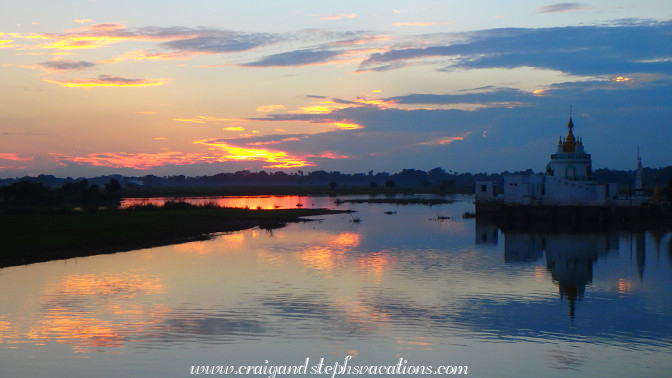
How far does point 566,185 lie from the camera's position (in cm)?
6906

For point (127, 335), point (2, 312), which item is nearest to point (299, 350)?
point (127, 335)

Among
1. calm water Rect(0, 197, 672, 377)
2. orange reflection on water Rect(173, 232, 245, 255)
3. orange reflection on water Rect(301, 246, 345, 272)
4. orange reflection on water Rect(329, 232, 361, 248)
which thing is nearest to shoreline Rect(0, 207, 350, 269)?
orange reflection on water Rect(173, 232, 245, 255)

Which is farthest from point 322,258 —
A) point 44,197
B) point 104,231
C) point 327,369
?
point 44,197

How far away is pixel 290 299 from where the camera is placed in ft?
78.6

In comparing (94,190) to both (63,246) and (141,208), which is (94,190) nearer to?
(141,208)

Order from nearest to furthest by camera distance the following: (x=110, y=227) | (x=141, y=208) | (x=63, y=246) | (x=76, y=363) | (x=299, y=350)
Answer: (x=76, y=363)
(x=299, y=350)
(x=63, y=246)
(x=110, y=227)
(x=141, y=208)

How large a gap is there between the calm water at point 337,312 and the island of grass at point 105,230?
3106 mm

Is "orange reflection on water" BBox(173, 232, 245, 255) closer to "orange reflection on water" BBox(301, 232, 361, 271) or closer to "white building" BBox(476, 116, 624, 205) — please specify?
"orange reflection on water" BBox(301, 232, 361, 271)

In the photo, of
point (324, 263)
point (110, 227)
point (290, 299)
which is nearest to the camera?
point (290, 299)

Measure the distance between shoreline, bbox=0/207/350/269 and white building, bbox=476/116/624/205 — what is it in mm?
26774

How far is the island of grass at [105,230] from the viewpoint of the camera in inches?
1406

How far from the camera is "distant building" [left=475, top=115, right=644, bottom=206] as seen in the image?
6669 cm

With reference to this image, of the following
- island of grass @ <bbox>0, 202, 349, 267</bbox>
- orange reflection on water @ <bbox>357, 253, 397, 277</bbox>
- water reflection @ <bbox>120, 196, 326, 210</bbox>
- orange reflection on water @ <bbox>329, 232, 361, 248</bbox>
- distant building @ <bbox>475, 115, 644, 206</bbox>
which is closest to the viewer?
orange reflection on water @ <bbox>357, 253, 397, 277</bbox>

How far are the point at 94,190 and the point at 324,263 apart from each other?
229 ft
